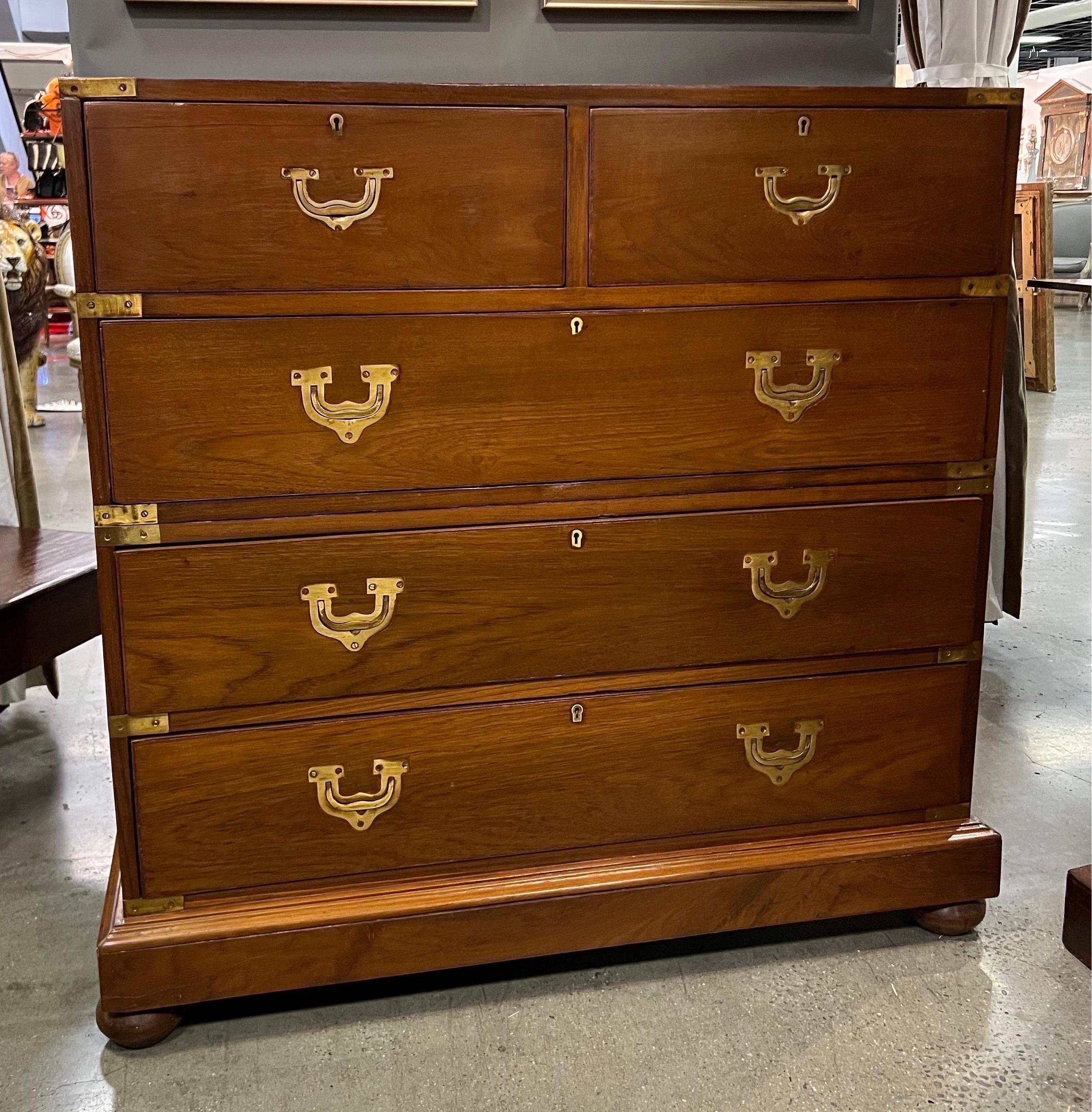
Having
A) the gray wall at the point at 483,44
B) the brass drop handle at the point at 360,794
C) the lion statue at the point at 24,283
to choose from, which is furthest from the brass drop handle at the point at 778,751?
the lion statue at the point at 24,283

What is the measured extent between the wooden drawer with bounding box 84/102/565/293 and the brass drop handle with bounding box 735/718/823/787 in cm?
68

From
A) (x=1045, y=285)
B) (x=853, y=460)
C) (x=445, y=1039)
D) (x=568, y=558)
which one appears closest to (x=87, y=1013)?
(x=445, y=1039)

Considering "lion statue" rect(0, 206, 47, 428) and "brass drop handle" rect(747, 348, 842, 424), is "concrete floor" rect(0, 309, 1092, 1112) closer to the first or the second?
"brass drop handle" rect(747, 348, 842, 424)

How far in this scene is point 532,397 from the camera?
148 cm

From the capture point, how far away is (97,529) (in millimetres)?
1414

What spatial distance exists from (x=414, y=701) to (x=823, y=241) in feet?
2.60

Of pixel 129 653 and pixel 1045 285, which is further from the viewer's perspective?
pixel 1045 285

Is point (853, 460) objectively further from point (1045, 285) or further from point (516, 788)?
point (1045, 285)

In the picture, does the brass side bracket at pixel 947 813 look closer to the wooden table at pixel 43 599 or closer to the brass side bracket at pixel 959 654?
the brass side bracket at pixel 959 654

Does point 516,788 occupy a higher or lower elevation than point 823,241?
lower

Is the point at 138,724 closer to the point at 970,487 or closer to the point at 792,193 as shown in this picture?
the point at 792,193

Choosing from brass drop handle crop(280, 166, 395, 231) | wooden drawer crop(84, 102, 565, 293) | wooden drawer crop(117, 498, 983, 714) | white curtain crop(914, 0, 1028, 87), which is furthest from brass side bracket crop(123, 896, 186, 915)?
white curtain crop(914, 0, 1028, 87)

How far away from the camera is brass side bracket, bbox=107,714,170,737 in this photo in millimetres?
1456

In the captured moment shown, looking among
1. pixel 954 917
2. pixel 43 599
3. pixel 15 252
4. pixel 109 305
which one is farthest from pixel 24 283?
pixel 954 917
